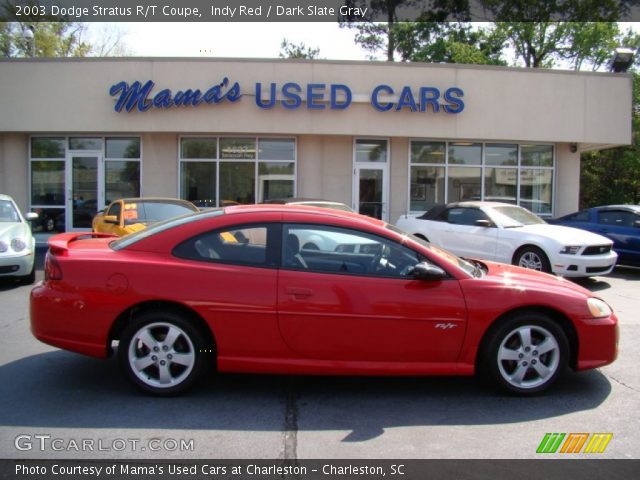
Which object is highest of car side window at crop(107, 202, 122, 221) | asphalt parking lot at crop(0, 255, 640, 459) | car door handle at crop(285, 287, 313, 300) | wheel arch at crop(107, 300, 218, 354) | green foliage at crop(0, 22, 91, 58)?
green foliage at crop(0, 22, 91, 58)

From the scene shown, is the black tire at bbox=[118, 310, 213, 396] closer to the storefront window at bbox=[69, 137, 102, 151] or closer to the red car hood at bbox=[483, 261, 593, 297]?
the red car hood at bbox=[483, 261, 593, 297]

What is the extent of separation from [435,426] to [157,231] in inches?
101

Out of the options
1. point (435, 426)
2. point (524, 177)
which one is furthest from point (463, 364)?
point (524, 177)

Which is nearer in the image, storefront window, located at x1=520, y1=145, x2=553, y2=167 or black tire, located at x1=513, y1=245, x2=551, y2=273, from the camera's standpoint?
black tire, located at x1=513, y1=245, x2=551, y2=273

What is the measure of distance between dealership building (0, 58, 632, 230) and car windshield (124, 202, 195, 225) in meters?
4.76

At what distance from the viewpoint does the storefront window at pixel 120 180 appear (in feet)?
52.1

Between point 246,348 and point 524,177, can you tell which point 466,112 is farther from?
point 246,348

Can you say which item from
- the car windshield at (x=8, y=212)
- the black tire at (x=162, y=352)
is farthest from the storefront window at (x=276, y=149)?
the black tire at (x=162, y=352)

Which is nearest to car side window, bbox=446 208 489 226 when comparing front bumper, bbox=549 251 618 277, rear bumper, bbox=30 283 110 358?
front bumper, bbox=549 251 618 277

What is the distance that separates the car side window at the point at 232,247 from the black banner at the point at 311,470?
4.98 ft

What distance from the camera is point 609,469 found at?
3.34 meters

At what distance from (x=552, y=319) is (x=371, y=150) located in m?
12.0

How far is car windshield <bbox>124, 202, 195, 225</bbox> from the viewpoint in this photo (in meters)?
10.2

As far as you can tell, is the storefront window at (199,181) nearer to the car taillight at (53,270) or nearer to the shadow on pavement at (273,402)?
the shadow on pavement at (273,402)
